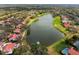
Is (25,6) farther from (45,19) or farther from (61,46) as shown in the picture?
(61,46)

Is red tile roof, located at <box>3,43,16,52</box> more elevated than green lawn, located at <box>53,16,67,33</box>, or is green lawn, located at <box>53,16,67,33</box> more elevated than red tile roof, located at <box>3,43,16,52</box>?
green lawn, located at <box>53,16,67,33</box>

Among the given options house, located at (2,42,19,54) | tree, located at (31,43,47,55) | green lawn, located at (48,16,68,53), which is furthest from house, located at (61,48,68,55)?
house, located at (2,42,19,54)

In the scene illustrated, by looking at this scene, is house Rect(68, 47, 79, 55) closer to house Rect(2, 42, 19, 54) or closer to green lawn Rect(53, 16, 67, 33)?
green lawn Rect(53, 16, 67, 33)

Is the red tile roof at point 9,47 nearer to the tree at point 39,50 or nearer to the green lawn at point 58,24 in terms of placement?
the tree at point 39,50

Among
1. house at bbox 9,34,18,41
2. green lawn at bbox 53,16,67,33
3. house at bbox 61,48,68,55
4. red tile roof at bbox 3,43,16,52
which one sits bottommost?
house at bbox 61,48,68,55

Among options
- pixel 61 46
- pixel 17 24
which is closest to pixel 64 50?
pixel 61 46

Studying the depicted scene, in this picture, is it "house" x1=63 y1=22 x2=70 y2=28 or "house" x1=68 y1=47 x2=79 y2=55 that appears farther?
"house" x1=63 y1=22 x2=70 y2=28

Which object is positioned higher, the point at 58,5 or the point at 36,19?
the point at 58,5

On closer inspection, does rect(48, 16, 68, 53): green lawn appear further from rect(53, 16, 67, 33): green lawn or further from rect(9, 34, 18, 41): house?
rect(9, 34, 18, 41): house

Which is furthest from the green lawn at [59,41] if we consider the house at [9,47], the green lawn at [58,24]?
the house at [9,47]
